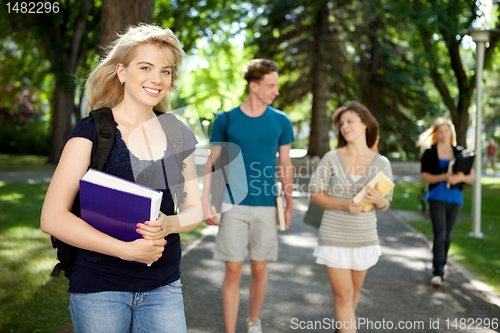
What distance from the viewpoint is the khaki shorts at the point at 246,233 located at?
403 cm

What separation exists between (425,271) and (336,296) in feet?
10.8

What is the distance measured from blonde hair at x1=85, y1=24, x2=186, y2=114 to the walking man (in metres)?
1.82

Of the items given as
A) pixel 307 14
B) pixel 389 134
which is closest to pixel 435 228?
pixel 307 14

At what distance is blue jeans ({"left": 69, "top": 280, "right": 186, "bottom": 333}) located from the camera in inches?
77.3

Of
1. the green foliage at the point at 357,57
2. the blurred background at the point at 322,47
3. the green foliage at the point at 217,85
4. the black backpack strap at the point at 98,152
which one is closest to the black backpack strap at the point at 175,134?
the black backpack strap at the point at 98,152

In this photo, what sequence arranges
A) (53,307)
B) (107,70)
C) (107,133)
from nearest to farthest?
(107,133)
(107,70)
(53,307)

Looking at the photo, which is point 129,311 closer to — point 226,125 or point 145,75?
point 145,75

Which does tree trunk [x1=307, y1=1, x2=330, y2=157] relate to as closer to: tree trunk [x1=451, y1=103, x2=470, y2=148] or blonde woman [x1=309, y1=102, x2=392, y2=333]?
tree trunk [x1=451, y1=103, x2=470, y2=148]

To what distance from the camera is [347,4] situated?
1919cm

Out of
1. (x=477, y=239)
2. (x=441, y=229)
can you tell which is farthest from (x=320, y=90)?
(x=441, y=229)

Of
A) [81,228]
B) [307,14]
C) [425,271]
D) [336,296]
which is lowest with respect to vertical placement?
[425,271]

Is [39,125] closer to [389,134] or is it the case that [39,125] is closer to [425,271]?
[389,134]

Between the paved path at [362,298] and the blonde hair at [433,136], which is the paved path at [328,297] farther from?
the blonde hair at [433,136]

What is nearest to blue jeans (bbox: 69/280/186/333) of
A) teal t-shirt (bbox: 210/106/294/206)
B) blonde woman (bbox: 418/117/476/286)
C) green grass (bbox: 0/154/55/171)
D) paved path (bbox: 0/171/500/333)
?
teal t-shirt (bbox: 210/106/294/206)
